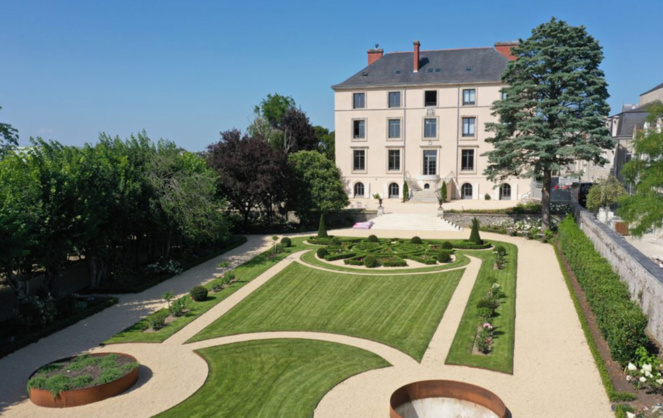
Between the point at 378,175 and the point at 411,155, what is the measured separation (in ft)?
12.9

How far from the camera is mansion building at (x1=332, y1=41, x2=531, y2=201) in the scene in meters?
48.7

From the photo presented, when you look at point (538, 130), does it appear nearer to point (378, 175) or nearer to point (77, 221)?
point (378, 175)

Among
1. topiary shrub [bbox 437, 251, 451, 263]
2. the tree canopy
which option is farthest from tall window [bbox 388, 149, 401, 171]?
the tree canopy

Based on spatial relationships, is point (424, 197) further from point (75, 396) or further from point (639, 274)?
point (75, 396)

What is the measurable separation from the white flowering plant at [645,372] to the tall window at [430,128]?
126ft

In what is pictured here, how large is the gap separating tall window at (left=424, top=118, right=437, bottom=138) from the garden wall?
92.0ft

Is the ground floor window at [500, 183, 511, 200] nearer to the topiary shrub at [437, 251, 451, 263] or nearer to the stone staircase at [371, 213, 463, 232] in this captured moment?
the stone staircase at [371, 213, 463, 232]

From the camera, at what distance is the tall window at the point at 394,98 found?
50.5 metres

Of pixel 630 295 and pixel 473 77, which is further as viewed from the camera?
pixel 473 77

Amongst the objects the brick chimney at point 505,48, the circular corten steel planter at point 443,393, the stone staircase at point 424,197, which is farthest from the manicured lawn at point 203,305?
the brick chimney at point 505,48

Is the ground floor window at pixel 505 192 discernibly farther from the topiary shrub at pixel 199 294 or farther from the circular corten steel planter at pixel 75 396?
the circular corten steel planter at pixel 75 396

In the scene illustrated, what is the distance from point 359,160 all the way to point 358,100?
20.4 ft

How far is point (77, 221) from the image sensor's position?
19812 millimetres

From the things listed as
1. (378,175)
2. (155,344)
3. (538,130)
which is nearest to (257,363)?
(155,344)
